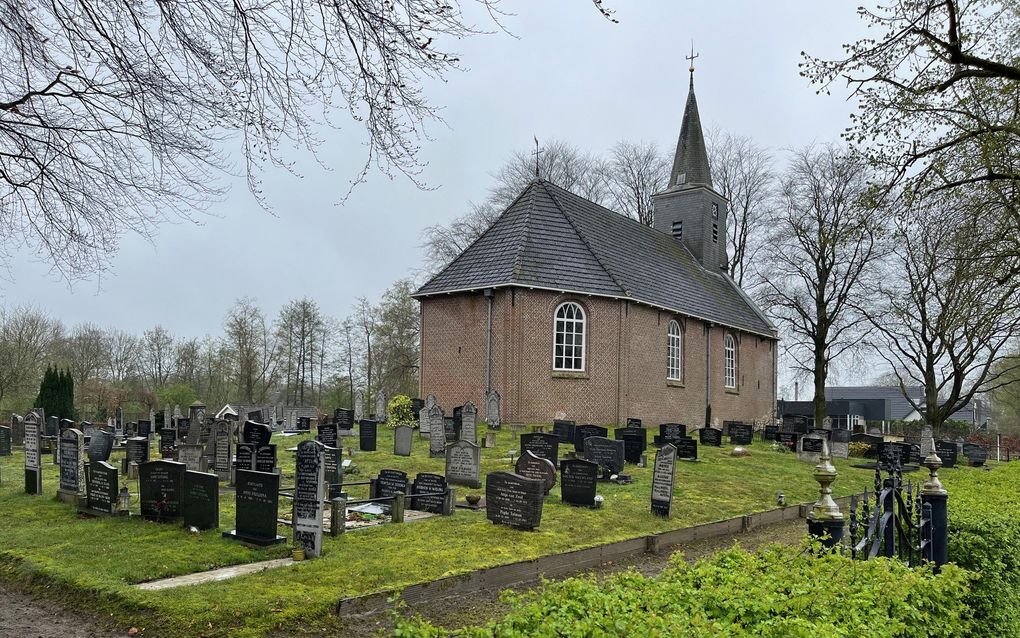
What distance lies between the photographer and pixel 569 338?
25469mm

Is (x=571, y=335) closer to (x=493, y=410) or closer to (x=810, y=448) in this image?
(x=493, y=410)

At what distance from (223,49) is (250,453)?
8.49 m

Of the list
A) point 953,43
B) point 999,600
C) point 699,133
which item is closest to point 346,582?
point 999,600

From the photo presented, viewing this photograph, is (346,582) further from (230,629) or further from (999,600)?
(999,600)

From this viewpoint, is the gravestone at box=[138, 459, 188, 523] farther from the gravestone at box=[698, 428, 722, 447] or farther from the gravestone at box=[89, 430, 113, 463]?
the gravestone at box=[698, 428, 722, 447]

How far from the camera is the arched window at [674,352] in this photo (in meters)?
29.8

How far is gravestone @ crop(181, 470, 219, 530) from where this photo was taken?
9.50 metres

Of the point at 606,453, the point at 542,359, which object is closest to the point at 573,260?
the point at 542,359

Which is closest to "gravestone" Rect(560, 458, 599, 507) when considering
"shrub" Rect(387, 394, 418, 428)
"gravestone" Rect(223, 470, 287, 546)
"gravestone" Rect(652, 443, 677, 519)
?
"gravestone" Rect(652, 443, 677, 519)

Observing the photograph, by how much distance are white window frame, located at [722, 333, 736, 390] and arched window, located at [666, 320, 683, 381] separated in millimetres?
4681

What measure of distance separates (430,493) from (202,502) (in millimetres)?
3214

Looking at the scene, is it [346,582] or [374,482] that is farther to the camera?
[374,482]

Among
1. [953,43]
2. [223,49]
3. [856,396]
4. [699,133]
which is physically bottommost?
[856,396]

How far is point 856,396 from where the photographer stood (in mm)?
79812
